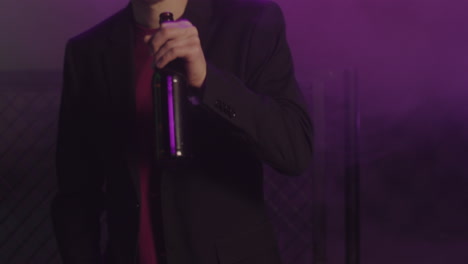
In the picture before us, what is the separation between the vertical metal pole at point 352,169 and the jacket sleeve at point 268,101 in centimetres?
95

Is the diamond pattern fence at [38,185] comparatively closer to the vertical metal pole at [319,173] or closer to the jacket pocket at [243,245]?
the vertical metal pole at [319,173]

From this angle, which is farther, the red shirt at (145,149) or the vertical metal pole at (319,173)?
the vertical metal pole at (319,173)

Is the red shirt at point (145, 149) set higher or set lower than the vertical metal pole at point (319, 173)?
higher

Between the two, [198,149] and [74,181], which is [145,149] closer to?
[198,149]

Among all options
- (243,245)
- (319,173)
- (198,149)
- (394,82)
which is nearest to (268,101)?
(198,149)

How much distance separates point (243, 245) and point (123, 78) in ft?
1.66

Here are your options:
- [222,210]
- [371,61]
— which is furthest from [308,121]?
[371,61]

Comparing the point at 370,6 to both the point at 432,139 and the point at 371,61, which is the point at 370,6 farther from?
the point at 432,139

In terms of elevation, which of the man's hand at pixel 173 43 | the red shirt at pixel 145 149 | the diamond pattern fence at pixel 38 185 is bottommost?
the diamond pattern fence at pixel 38 185

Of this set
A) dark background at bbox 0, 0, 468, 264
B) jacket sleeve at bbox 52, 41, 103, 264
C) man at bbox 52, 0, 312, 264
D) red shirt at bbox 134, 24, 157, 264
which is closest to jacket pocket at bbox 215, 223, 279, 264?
man at bbox 52, 0, 312, 264

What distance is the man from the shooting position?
124 centimetres

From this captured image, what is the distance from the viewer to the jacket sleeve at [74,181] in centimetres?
146

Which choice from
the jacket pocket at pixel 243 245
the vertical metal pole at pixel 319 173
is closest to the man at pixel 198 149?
the jacket pocket at pixel 243 245

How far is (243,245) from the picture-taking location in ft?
4.11
